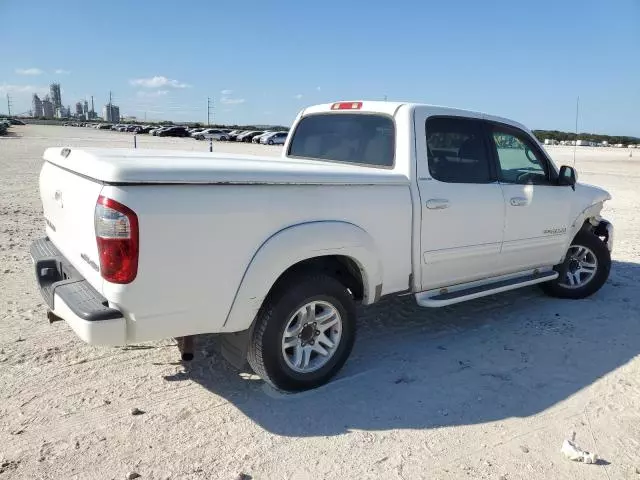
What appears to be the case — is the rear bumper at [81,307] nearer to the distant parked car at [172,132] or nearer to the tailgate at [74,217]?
the tailgate at [74,217]

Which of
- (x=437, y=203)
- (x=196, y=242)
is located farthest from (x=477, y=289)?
(x=196, y=242)

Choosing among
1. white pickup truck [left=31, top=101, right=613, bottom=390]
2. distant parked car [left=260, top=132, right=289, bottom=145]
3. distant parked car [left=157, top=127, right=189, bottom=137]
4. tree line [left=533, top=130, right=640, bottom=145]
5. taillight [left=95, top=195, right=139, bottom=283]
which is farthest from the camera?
tree line [left=533, top=130, right=640, bottom=145]

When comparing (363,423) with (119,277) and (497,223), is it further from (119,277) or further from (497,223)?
(497,223)

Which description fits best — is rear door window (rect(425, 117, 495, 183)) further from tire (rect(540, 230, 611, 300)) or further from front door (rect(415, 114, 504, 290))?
tire (rect(540, 230, 611, 300))

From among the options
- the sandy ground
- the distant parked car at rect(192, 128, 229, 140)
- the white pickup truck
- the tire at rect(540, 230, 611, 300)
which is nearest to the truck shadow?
the sandy ground

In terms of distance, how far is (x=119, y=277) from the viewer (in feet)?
9.02

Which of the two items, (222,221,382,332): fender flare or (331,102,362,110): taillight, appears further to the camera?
(331,102,362,110): taillight

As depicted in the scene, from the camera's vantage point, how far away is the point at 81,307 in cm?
286

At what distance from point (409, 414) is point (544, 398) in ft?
3.32

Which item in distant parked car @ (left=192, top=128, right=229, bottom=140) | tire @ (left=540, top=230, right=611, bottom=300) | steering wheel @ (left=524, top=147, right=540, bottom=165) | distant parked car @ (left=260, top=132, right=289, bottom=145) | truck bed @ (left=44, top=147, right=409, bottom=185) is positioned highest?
distant parked car @ (left=192, top=128, right=229, bottom=140)

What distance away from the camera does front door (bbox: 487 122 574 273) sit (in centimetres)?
477

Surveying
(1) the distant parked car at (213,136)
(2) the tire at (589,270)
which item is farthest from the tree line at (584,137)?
(2) the tire at (589,270)

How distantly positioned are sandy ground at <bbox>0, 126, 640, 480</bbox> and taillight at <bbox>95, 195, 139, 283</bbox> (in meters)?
1.02

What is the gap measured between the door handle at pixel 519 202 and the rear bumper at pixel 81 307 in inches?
136
